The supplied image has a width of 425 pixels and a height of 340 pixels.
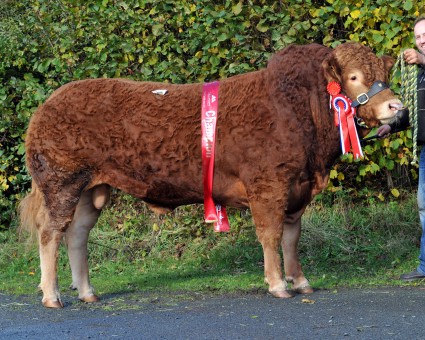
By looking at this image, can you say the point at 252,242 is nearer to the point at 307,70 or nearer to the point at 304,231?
the point at 304,231

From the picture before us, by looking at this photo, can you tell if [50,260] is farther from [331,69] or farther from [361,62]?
[361,62]

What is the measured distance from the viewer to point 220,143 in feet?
22.5

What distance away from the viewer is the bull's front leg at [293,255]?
710 cm

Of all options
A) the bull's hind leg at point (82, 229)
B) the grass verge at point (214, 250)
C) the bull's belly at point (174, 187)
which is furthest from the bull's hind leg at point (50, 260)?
the grass verge at point (214, 250)

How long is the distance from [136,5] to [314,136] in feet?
10.9

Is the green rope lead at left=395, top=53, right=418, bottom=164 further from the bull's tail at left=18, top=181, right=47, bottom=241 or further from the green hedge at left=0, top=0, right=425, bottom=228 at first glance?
the bull's tail at left=18, top=181, right=47, bottom=241

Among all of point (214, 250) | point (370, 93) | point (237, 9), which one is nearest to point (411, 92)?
point (370, 93)

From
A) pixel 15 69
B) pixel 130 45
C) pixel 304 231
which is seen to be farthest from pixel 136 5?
pixel 304 231

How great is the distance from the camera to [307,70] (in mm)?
6922

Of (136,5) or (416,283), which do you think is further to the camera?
(136,5)

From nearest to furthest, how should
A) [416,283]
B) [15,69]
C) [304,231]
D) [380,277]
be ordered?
[416,283], [380,277], [304,231], [15,69]

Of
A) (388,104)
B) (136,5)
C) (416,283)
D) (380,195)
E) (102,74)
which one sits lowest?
(416,283)

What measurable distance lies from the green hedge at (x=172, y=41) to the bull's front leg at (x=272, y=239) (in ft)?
7.64

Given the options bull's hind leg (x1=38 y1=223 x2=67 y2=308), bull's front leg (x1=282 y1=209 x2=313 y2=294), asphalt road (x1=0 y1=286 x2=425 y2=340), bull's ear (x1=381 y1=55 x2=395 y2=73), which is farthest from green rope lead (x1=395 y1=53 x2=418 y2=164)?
bull's hind leg (x1=38 y1=223 x2=67 y2=308)
